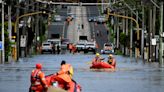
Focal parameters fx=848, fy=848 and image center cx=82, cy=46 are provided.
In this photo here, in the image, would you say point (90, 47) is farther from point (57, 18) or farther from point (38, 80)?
point (38, 80)

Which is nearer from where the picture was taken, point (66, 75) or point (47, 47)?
point (66, 75)

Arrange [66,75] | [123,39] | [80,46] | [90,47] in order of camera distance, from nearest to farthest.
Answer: [66,75], [123,39], [90,47], [80,46]

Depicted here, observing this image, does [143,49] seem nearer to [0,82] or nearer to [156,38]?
[156,38]

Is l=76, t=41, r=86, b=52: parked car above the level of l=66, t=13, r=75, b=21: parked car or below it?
below

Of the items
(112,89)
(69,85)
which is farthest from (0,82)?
(69,85)

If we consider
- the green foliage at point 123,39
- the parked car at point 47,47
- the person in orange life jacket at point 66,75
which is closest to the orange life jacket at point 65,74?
the person in orange life jacket at point 66,75

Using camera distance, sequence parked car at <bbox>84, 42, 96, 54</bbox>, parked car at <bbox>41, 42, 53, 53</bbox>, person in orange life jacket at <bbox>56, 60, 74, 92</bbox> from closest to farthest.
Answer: person in orange life jacket at <bbox>56, 60, 74, 92</bbox>, parked car at <bbox>84, 42, 96, 54</bbox>, parked car at <bbox>41, 42, 53, 53</bbox>

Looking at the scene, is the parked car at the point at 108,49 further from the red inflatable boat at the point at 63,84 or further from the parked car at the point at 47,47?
the red inflatable boat at the point at 63,84

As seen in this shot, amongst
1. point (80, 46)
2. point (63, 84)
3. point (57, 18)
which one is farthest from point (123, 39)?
point (63, 84)

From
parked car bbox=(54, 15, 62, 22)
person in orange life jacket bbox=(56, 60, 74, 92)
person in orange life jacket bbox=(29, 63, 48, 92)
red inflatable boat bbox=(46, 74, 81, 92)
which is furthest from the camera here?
parked car bbox=(54, 15, 62, 22)

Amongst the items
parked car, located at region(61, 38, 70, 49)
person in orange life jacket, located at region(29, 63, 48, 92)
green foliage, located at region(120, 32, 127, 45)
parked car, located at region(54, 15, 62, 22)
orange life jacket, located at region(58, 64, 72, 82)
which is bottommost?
parked car, located at region(61, 38, 70, 49)

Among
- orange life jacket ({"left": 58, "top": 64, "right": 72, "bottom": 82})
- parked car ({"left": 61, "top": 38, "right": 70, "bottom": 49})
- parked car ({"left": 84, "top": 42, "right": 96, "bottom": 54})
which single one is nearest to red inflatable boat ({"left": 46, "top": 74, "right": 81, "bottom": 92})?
orange life jacket ({"left": 58, "top": 64, "right": 72, "bottom": 82})

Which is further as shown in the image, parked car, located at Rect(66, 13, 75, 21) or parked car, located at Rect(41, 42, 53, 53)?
parked car, located at Rect(66, 13, 75, 21)

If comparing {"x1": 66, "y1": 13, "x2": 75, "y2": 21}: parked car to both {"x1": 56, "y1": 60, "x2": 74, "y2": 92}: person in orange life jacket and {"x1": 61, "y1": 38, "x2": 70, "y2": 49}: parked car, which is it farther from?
{"x1": 56, "y1": 60, "x2": 74, "y2": 92}: person in orange life jacket
